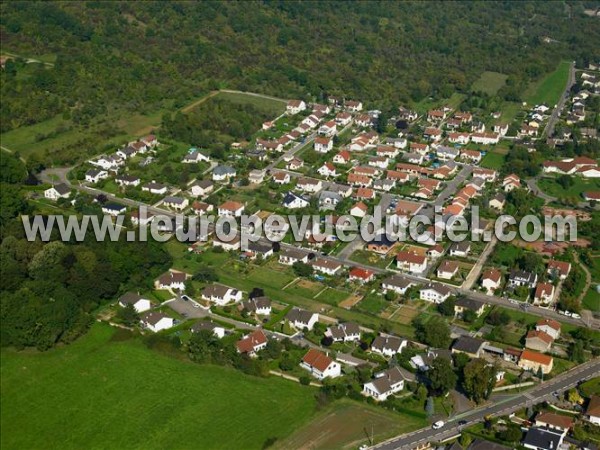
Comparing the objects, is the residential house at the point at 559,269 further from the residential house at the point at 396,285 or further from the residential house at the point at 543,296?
the residential house at the point at 396,285

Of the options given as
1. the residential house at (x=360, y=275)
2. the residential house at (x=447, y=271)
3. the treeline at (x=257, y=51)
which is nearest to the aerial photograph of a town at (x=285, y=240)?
the residential house at (x=447, y=271)

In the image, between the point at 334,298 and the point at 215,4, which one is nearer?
the point at 334,298

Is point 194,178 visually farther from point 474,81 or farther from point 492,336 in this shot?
point 474,81

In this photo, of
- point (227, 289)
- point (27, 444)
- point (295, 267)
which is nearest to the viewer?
point (27, 444)

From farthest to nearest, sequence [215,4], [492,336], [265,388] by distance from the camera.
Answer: [215,4] < [492,336] < [265,388]

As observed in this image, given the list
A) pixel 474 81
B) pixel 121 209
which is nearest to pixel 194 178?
pixel 121 209

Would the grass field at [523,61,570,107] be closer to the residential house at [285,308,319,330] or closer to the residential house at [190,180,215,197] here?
the residential house at [190,180,215,197]
